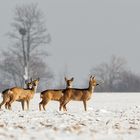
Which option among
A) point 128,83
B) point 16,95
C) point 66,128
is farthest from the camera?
point 128,83

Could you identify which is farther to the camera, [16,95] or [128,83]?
[128,83]

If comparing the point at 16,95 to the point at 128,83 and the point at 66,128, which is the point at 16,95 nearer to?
the point at 66,128

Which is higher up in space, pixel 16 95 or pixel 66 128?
pixel 16 95

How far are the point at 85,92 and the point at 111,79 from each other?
90.3 m

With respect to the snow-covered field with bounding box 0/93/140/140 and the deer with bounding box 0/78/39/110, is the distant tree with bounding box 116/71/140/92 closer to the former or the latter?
the deer with bounding box 0/78/39/110

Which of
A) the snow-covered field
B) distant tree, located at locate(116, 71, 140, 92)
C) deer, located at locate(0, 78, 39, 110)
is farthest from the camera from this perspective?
distant tree, located at locate(116, 71, 140, 92)

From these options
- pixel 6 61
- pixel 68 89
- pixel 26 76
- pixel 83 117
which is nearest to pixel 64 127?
pixel 83 117

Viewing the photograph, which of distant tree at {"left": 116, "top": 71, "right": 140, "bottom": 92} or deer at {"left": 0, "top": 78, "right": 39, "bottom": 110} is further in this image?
distant tree at {"left": 116, "top": 71, "right": 140, "bottom": 92}

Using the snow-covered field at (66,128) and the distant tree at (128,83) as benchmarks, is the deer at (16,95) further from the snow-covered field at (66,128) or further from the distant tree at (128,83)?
the distant tree at (128,83)

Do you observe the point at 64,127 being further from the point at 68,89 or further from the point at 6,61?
the point at 6,61

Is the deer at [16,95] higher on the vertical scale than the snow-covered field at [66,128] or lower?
higher

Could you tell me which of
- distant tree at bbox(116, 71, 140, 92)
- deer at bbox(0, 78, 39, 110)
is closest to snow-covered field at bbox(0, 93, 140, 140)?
deer at bbox(0, 78, 39, 110)

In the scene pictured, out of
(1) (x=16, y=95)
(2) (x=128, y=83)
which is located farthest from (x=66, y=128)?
(2) (x=128, y=83)

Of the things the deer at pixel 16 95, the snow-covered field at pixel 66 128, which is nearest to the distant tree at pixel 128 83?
the deer at pixel 16 95
